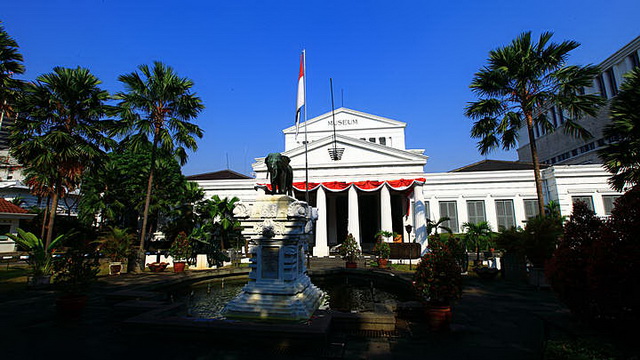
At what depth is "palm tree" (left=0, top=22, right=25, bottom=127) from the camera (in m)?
14.7

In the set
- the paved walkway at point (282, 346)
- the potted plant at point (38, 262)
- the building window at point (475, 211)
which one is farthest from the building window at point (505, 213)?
the potted plant at point (38, 262)

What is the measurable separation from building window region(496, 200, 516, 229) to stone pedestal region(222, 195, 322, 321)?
86.3 feet

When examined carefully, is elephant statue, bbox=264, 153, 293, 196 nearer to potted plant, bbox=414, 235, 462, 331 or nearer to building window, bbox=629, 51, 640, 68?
potted plant, bbox=414, 235, 462, 331

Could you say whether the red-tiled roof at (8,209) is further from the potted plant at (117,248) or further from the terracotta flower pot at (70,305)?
the terracotta flower pot at (70,305)

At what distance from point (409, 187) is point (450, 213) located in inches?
296

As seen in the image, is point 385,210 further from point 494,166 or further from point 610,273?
point 610,273

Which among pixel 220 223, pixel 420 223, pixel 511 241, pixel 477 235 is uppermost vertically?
pixel 220 223

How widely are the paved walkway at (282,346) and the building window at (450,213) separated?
21.3 m

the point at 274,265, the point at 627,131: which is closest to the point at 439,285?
the point at 274,265

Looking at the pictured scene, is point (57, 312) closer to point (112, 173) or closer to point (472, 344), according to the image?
point (472, 344)

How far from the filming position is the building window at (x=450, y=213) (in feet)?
94.4

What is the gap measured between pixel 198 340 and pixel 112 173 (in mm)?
23321

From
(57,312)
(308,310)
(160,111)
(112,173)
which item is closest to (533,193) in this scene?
(308,310)

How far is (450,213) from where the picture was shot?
2914 centimetres
